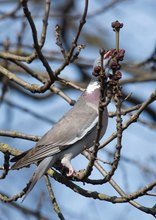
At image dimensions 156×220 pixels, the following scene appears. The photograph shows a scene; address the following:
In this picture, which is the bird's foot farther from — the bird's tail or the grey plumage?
the bird's tail

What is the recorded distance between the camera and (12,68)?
22.6 feet

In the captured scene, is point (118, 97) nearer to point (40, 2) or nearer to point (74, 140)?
point (74, 140)

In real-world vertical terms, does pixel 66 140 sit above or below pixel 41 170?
above

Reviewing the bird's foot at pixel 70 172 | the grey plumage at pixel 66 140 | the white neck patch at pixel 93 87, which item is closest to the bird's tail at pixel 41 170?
the grey plumage at pixel 66 140

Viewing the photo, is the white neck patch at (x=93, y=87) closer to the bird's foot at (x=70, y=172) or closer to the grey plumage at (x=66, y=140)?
the grey plumage at (x=66, y=140)

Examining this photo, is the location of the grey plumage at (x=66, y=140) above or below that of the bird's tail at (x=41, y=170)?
above

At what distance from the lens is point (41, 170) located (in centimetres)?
424

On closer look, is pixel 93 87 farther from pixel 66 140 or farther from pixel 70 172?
pixel 70 172

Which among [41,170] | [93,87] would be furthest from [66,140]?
[93,87]

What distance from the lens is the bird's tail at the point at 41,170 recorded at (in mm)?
4121

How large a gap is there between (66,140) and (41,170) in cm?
38

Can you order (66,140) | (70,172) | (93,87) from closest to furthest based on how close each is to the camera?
(70,172)
(66,140)
(93,87)

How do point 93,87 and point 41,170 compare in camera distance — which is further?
point 93,87

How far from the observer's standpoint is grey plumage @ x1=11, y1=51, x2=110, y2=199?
4.33m
